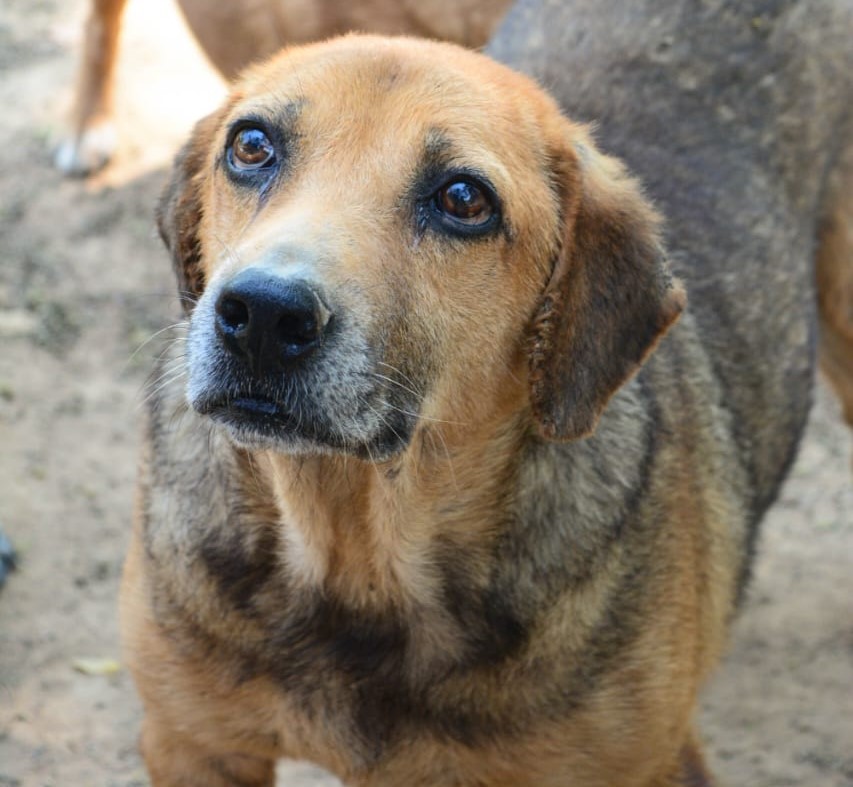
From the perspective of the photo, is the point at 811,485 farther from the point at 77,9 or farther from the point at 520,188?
the point at 77,9

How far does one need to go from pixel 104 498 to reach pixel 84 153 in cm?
269

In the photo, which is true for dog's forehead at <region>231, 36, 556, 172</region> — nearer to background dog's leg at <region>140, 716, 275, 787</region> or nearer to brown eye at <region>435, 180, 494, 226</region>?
brown eye at <region>435, 180, 494, 226</region>

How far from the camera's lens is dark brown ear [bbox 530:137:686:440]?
11.9ft

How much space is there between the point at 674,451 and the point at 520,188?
101cm

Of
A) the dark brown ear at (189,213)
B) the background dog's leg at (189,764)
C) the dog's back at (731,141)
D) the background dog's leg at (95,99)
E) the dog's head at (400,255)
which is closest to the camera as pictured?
the dog's head at (400,255)

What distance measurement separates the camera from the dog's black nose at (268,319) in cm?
298

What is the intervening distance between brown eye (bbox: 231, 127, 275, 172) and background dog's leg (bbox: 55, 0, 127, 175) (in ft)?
15.6

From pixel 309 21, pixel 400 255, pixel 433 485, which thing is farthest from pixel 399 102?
pixel 309 21

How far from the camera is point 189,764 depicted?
161 inches

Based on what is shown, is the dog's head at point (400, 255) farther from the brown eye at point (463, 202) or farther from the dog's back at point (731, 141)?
the dog's back at point (731, 141)

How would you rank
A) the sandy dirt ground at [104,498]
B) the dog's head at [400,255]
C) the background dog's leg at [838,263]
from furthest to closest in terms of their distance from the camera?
1. the background dog's leg at [838,263]
2. the sandy dirt ground at [104,498]
3. the dog's head at [400,255]

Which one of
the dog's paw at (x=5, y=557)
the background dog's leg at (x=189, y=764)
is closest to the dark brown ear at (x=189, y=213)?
the background dog's leg at (x=189, y=764)

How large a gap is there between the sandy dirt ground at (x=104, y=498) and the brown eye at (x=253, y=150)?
0.68 m

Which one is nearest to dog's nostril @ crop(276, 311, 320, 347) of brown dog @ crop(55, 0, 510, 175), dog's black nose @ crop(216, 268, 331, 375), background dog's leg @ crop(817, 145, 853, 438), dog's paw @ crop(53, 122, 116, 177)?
dog's black nose @ crop(216, 268, 331, 375)
